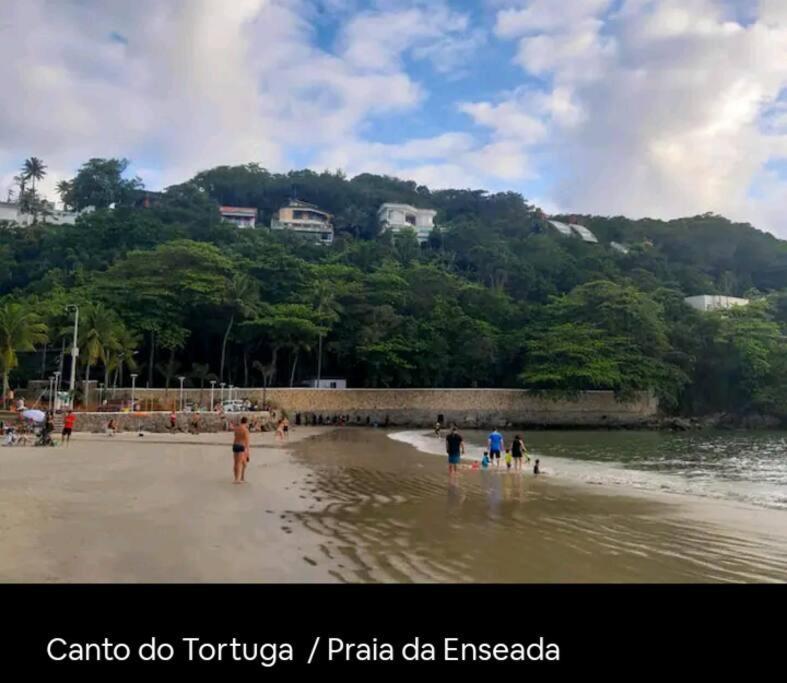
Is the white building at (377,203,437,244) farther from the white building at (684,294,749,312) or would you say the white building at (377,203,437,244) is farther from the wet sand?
the wet sand

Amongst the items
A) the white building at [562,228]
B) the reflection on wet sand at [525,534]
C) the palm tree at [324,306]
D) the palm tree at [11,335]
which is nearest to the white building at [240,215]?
the palm tree at [324,306]

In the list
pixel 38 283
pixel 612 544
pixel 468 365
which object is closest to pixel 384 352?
pixel 468 365

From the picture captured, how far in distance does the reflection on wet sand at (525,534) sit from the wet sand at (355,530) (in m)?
0.03

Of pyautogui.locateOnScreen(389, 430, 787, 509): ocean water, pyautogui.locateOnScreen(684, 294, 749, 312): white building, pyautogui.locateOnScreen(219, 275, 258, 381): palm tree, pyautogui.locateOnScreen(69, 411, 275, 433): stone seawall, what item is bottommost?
pyautogui.locateOnScreen(69, 411, 275, 433): stone seawall

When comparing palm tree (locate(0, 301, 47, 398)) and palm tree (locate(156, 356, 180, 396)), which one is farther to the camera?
palm tree (locate(156, 356, 180, 396))

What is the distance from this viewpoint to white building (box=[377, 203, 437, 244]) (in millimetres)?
108688

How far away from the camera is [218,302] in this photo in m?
54.7

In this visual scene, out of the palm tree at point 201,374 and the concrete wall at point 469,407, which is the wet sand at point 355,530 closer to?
the palm tree at point 201,374

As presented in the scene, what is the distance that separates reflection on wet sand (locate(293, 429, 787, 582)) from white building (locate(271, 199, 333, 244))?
296ft

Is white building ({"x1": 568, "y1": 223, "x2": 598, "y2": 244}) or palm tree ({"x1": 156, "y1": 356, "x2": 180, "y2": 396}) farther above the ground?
white building ({"x1": 568, "y1": 223, "x2": 598, "y2": 244})

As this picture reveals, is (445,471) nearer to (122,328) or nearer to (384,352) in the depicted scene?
(122,328)

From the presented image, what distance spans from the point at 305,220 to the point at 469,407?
58699 millimetres

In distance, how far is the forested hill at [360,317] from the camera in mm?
54031

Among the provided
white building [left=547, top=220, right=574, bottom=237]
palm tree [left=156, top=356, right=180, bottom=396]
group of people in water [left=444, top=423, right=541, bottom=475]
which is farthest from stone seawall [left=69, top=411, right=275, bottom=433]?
white building [left=547, top=220, right=574, bottom=237]
